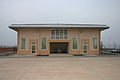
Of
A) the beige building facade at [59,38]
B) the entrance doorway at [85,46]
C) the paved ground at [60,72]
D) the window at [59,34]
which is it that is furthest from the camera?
the window at [59,34]

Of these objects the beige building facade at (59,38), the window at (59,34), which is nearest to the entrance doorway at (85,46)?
the beige building facade at (59,38)

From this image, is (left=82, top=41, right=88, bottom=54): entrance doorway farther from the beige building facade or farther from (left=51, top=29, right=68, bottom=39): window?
(left=51, top=29, right=68, bottom=39): window

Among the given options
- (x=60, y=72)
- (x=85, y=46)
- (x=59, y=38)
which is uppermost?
(x=59, y=38)

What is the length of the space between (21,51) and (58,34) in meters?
7.47

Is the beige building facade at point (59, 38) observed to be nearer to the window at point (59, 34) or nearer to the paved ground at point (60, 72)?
the window at point (59, 34)

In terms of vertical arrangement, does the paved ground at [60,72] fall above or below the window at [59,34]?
below

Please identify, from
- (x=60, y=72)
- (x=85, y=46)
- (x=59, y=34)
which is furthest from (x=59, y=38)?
(x=60, y=72)

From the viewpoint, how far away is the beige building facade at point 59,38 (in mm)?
27234

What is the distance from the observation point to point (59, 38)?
1089 inches

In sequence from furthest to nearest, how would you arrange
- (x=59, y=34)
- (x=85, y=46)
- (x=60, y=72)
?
(x=59, y=34) → (x=85, y=46) → (x=60, y=72)

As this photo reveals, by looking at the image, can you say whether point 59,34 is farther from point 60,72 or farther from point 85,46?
point 60,72

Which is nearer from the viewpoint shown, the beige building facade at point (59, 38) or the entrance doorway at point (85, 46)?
the beige building facade at point (59, 38)

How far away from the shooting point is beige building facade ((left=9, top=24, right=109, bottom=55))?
27234 millimetres

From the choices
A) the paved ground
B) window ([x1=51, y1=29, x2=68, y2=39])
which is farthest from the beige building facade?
the paved ground
